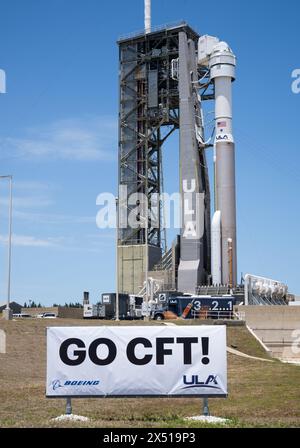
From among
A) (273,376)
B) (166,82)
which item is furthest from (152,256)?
(273,376)

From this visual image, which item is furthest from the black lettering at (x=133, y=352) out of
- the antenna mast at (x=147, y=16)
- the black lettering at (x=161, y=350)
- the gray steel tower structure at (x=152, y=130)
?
the antenna mast at (x=147, y=16)

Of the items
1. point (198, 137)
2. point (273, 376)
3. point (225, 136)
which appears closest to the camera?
point (273, 376)

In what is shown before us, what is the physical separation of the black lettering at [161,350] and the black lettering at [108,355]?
3.79ft

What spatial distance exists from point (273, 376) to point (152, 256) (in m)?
58.8

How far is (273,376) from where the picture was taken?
33906 mm

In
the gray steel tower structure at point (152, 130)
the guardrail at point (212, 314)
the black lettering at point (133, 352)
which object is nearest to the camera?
the black lettering at point (133, 352)

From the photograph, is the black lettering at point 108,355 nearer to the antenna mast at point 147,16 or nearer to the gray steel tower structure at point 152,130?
the gray steel tower structure at point 152,130

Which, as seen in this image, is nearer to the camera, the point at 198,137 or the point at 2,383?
the point at 2,383

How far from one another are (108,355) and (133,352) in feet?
2.25

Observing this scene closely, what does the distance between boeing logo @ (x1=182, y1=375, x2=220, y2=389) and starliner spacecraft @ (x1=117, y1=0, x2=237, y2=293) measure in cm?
6310

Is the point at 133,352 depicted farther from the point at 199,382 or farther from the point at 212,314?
the point at 212,314

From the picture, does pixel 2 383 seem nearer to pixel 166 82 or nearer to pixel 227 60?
pixel 227 60

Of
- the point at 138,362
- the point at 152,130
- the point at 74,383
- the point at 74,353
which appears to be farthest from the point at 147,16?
the point at 74,383

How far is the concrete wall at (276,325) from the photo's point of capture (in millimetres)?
69188
